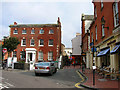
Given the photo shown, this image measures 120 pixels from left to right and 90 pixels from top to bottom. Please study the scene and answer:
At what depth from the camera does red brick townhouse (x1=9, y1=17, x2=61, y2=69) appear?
3123 centimetres

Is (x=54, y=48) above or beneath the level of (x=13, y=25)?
beneath

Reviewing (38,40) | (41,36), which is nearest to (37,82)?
(38,40)

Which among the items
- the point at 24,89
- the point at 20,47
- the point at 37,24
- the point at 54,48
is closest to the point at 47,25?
the point at 37,24

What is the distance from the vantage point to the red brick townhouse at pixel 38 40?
1230 inches

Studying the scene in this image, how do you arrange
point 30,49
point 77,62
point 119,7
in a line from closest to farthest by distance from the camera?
1. point 119,7
2. point 30,49
3. point 77,62

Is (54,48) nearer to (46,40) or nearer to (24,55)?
(46,40)

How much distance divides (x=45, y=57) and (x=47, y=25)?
25.1 feet

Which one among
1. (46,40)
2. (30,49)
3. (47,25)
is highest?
(47,25)

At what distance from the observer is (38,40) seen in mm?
31938

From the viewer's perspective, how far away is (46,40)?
3178 cm

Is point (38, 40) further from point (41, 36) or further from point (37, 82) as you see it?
point (37, 82)

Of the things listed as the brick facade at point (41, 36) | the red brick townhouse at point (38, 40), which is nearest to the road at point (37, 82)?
the red brick townhouse at point (38, 40)

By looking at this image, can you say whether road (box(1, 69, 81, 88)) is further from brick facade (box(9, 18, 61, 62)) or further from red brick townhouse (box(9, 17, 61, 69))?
brick facade (box(9, 18, 61, 62))

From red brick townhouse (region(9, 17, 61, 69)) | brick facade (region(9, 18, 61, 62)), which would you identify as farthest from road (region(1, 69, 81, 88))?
brick facade (region(9, 18, 61, 62))
